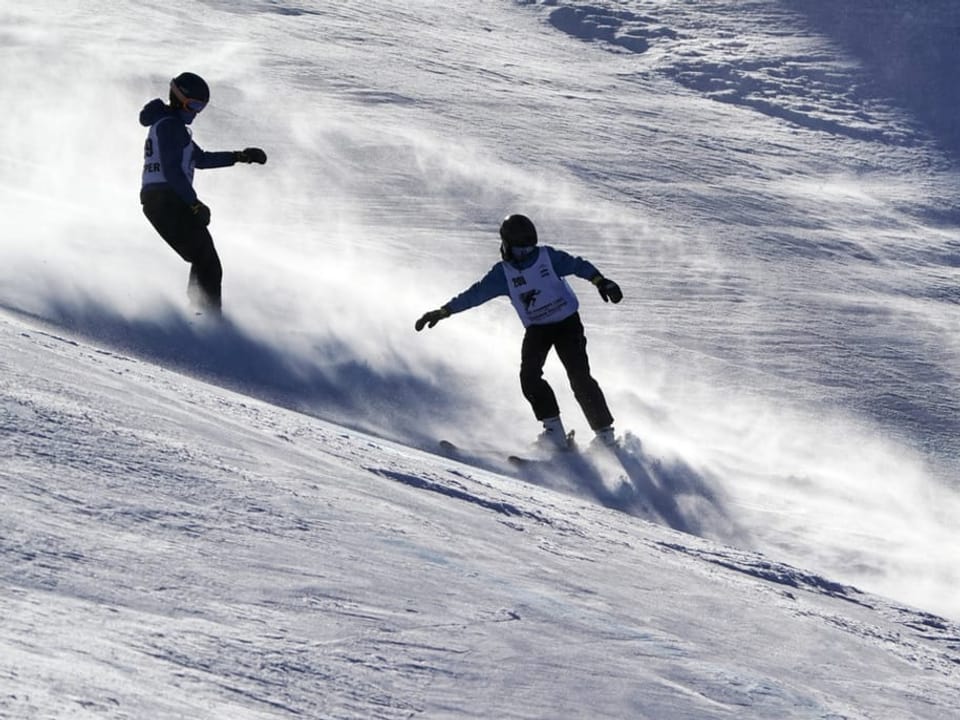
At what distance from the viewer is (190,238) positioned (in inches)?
357

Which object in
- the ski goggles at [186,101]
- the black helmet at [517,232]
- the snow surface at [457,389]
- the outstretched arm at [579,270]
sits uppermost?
the ski goggles at [186,101]

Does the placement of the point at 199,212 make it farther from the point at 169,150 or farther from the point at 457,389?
the point at 457,389

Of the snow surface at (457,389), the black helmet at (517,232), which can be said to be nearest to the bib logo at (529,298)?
the black helmet at (517,232)

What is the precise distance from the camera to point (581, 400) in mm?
8422

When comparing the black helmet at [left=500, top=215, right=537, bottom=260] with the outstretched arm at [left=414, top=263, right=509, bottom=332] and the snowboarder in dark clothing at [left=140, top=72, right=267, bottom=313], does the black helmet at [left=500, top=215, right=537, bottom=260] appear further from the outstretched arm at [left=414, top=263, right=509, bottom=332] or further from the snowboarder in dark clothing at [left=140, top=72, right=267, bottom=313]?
the snowboarder in dark clothing at [left=140, top=72, right=267, bottom=313]

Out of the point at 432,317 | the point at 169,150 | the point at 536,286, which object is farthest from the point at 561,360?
the point at 169,150

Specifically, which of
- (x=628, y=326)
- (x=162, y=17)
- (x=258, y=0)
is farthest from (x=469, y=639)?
(x=258, y=0)

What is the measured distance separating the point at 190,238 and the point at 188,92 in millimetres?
939

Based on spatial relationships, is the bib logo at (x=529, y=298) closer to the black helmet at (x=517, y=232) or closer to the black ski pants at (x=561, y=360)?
the black ski pants at (x=561, y=360)

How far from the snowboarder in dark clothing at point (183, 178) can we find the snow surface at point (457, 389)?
0.31m

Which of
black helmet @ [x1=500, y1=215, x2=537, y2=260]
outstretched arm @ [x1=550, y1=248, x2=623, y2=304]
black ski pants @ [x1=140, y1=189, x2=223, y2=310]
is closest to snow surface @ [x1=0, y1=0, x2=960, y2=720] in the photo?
black ski pants @ [x1=140, y1=189, x2=223, y2=310]

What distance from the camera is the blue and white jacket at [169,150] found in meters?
8.80

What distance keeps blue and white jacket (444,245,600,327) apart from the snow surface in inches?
33.5

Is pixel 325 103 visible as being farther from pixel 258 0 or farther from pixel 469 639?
pixel 469 639
